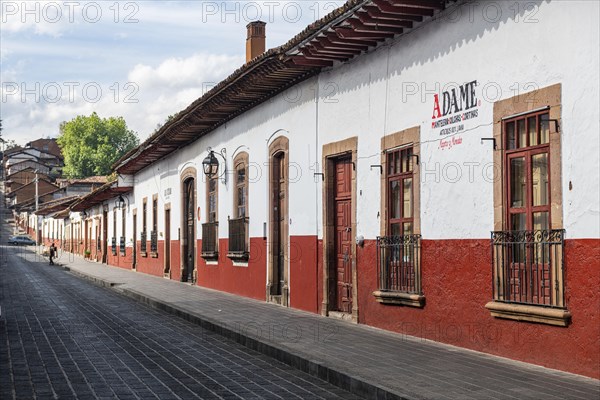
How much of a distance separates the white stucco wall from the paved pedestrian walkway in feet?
4.81

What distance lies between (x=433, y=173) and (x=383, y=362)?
121 inches

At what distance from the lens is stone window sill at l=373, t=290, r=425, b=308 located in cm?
1134

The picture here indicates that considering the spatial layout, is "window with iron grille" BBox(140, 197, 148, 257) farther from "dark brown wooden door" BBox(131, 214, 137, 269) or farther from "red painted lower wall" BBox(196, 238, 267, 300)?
"red painted lower wall" BBox(196, 238, 267, 300)

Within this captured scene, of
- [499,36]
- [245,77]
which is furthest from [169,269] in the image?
[499,36]

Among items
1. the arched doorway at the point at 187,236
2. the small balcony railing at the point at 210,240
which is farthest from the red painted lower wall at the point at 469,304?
the arched doorway at the point at 187,236

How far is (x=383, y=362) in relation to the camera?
9.11 metres

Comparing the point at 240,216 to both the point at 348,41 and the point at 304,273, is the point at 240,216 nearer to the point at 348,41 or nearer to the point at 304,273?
the point at 304,273

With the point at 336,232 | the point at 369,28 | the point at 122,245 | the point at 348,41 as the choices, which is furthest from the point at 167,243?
the point at 369,28

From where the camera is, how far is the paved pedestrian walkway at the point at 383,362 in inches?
293

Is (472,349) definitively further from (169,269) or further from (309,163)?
(169,269)

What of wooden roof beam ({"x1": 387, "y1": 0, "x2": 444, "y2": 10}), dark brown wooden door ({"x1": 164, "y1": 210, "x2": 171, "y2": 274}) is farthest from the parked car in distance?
wooden roof beam ({"x1": 387, "y1": 0, "x2": 444, "y2": 10})

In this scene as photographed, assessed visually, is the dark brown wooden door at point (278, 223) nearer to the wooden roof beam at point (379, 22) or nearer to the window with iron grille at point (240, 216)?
the window with iron grille at point (240, 216)

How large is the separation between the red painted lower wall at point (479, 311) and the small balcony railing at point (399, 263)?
0.17 metres

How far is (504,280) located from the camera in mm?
9586
